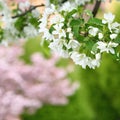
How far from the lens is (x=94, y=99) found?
7.04 metres

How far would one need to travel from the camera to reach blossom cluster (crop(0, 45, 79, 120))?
606 centimetres

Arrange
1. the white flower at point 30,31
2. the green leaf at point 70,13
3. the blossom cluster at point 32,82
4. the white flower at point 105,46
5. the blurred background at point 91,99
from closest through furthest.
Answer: the white flower at point 105,46 → the green leaf at point 70,13 → the white flower at point 30,31 → the blossom cluster at point 32,82 → the blurred background at point 91,99

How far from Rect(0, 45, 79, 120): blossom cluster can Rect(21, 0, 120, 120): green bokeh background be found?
17cm

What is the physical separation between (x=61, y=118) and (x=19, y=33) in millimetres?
3570

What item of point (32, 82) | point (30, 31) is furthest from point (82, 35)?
point (32, 82)

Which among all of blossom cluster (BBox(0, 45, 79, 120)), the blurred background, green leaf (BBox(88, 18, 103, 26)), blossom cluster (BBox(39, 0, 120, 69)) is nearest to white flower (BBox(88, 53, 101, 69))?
blossom cluster (BBox(39, 0, 120, 69))

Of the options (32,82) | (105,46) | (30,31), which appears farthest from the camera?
(32,82)

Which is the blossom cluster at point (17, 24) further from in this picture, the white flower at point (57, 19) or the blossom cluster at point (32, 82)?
the blossom cluster at point (32, 82)

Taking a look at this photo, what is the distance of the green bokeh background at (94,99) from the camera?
22.2 ft

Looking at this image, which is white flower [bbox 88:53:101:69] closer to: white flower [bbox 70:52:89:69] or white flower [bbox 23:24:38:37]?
white flower [bbox 70:52:89:69]

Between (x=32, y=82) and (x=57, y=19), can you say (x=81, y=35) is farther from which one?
(x=32, y=82)

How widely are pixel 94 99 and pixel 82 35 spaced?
460 cm

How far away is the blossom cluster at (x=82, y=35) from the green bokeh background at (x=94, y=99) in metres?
4.20

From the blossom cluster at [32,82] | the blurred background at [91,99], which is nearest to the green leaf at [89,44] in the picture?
the blossom cluster at [32,82]
